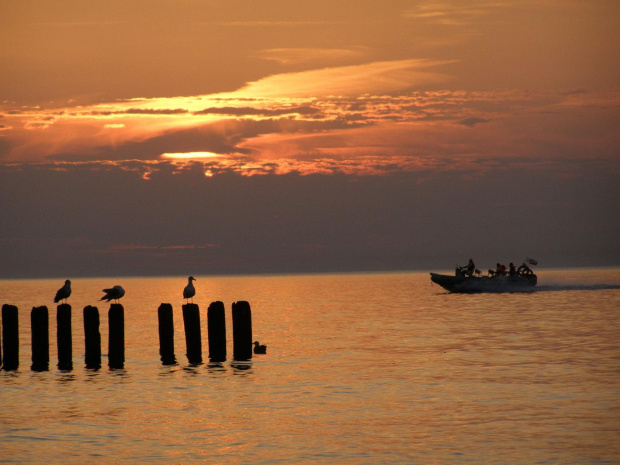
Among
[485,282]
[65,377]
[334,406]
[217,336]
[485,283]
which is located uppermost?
[485,282]

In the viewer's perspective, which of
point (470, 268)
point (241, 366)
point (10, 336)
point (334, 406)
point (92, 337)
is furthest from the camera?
point (470, 268)

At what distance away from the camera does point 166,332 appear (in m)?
31.0

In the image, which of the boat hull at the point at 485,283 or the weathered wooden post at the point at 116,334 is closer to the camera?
the weathered wooden post at the point at 116,334

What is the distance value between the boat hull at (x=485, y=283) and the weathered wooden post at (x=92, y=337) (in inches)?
2534

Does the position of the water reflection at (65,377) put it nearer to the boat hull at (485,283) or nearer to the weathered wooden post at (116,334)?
the weathered wooden post at (116,334)

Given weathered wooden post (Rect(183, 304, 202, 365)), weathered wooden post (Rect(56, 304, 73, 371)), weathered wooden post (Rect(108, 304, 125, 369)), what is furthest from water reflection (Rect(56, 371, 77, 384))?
weathered wooden post (Rect(183, 304, 202, 365))

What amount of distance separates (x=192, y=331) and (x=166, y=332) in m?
0.93

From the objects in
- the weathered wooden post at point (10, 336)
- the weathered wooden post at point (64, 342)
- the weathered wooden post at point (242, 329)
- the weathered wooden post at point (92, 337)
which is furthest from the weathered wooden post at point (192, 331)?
the weathered wooden post at point (10, 336)

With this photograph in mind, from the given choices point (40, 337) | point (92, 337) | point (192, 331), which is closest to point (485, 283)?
point (192, 331)

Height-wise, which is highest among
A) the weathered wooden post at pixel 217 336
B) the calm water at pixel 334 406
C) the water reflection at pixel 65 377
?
the weathered wooden post at pixel 217 336

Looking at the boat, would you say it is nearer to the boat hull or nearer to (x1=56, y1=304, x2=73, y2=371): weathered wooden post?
the boat hull

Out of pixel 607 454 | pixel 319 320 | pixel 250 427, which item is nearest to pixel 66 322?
pixel 250 427

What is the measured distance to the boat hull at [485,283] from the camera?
9050cm

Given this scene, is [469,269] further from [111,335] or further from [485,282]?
[111,335]
